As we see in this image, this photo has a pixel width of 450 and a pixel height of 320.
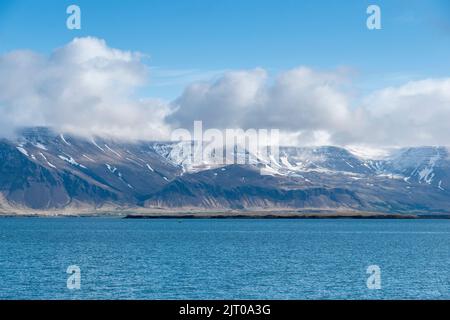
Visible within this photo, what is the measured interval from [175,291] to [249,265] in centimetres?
3211

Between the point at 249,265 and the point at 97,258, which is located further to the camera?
the point at 97,258

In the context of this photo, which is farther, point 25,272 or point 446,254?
point 446,254

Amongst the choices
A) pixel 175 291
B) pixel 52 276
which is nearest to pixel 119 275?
pixel 52 276

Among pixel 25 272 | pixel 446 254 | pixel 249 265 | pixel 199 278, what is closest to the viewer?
pixel 199 278

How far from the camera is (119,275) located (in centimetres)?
8962

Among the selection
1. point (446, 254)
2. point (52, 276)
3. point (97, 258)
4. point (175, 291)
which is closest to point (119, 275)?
point (52, 276)
